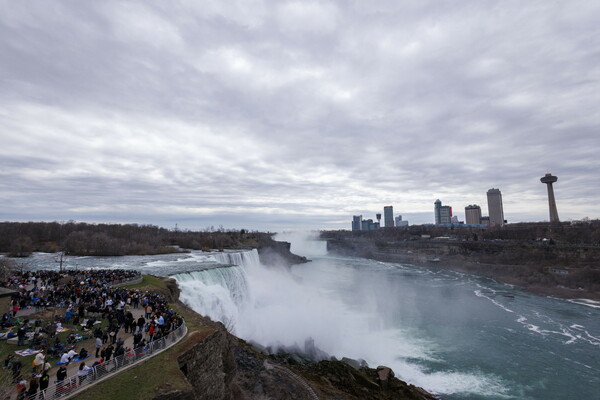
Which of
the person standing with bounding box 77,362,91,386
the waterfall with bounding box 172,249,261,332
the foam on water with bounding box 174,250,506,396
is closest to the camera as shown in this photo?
the person standing with bounding box 77,362,91,386

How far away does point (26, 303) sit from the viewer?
59.4 feet

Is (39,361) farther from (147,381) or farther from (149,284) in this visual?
(149,284)

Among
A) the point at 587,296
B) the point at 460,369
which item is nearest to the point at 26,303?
the point at 460,369

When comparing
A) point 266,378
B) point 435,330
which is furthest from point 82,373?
point 435,330

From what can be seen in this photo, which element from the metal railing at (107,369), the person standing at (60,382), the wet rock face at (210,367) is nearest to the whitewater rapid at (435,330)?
the wet rock face at (210,367)

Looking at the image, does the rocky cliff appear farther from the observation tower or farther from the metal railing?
the observation tower

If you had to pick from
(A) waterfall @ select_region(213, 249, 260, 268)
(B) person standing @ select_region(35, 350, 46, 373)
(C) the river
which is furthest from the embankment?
(A) waterfall @ select_region(213, 249, 260, 268)

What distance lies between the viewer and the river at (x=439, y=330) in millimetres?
21422

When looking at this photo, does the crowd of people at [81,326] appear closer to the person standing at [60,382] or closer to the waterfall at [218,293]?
the person standing at [60,382]

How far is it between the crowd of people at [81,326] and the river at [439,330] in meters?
8.50

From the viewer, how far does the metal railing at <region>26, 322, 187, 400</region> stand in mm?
9027

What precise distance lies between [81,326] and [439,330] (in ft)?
98.8

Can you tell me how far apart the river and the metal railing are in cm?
1405

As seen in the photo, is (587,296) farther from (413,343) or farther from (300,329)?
(300,329)
